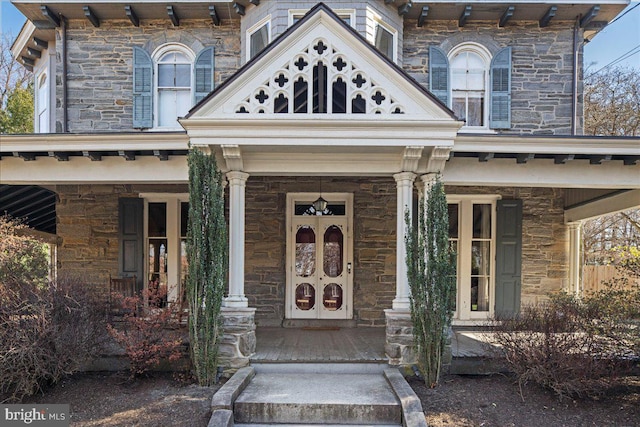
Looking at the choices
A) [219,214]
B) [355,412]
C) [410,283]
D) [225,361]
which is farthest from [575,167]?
[225,361]

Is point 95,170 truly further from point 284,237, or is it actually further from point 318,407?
point 318,407

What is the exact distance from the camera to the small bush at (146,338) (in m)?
5.11

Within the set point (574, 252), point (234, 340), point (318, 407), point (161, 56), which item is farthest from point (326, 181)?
point (574, 252)

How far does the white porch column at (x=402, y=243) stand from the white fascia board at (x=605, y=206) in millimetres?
3809

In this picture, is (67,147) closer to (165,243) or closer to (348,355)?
(165,243)

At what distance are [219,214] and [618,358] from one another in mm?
4897

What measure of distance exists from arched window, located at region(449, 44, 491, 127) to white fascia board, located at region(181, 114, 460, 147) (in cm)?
335

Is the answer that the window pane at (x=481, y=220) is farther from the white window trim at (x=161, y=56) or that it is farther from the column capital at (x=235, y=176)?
the white window trim at (x=161, y=56)

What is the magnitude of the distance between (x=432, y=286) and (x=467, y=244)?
323cm

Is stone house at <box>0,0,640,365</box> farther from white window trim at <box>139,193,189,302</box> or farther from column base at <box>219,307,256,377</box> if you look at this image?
column base at <box>219,307,256,377</box>

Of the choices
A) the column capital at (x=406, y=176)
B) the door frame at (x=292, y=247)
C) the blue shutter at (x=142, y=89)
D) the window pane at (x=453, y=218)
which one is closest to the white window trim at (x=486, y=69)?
the window pane at (x=453, y=218)

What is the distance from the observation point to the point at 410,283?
5277mm

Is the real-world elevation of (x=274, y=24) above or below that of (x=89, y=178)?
above

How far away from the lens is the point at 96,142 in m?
5.81
